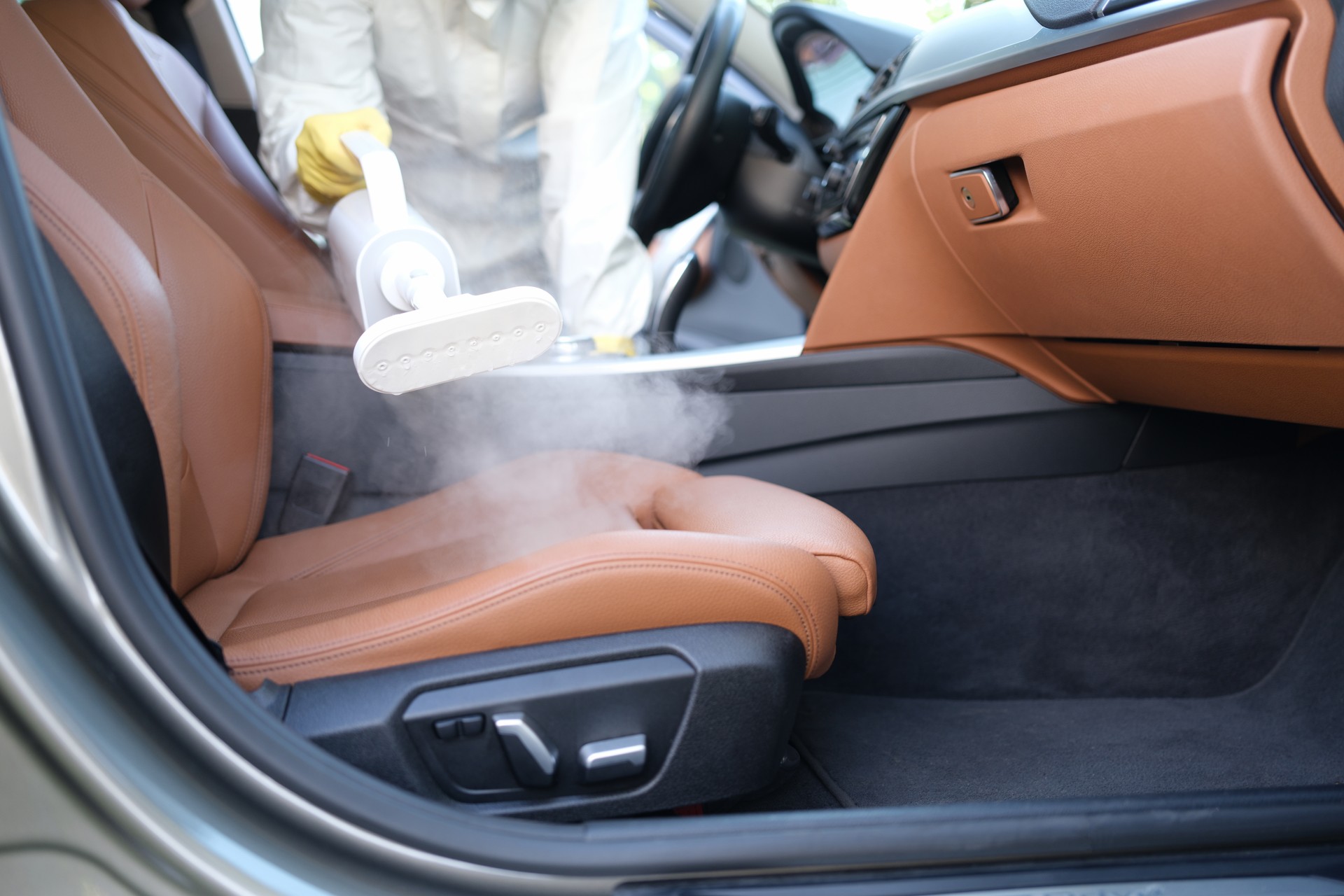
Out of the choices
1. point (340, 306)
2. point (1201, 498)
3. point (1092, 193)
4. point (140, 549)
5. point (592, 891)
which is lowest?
point (1201, 498)

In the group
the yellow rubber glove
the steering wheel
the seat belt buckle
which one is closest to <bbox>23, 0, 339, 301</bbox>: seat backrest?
the yellow rubber glove

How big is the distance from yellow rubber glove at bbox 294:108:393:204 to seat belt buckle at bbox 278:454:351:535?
0.34 metres

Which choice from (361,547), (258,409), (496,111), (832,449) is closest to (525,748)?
(361,547)

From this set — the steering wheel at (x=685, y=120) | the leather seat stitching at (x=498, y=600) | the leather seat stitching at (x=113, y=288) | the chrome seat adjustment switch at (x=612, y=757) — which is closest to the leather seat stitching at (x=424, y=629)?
the leather seat stitching at (x=498, y=600)

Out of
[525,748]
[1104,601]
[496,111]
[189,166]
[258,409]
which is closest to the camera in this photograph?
[525,748]

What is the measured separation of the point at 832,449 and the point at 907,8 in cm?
67

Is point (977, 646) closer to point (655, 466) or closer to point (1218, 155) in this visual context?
point (655, 466)

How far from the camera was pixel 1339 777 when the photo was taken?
1000 mm

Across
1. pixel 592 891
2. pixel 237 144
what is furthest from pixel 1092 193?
pixel 237 144

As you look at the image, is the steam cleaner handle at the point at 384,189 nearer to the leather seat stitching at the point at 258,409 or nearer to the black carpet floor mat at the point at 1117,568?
the leather seat stitching at the point at 258,409

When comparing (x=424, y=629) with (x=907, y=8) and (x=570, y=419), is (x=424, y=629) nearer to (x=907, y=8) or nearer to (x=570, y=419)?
(x=570, y=419)

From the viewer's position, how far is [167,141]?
1.08 m

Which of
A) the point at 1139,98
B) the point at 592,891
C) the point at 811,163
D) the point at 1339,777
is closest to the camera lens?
the point at 592,891

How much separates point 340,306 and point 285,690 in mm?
598
